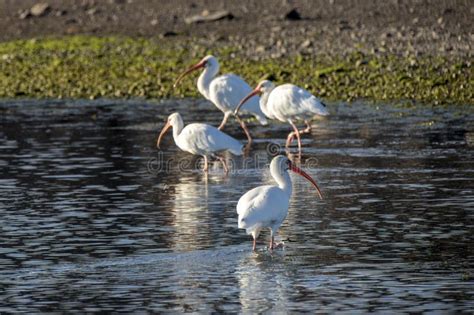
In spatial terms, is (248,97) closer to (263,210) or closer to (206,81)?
(206,81)

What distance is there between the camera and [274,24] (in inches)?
1560

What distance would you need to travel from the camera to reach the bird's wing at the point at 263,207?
1399 centimetres

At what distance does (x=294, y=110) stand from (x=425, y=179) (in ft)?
17.6

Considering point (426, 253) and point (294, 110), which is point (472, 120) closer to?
point (294, 110)

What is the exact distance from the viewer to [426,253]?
44.9 ft

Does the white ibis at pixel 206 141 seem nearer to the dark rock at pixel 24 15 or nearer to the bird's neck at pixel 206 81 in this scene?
the bird's neck at pixel 206 81

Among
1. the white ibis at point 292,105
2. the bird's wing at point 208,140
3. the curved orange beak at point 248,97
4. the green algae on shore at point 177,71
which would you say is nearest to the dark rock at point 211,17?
the green algae on shore at point 177,71

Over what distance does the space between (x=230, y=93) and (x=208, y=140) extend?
492 centimetres

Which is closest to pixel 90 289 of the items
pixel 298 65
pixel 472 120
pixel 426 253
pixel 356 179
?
pixel 426 253

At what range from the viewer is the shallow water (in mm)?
12109

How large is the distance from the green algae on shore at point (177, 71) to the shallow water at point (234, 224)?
10.2ft

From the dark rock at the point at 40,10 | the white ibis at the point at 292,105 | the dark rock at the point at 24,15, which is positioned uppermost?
the dark rock at the point at 40,10

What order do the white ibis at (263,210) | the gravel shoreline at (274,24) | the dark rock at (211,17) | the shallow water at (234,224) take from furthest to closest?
the dark rock at (211,17)
the gravel shoreline at (274,24)
the white ibis at (263,210)
the shallow water at (234,224)

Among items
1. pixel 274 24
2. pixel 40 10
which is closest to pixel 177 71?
pixel 274 24
